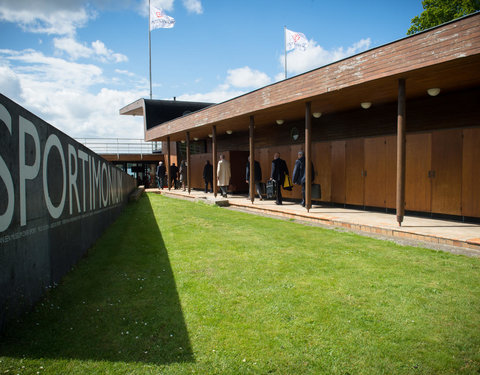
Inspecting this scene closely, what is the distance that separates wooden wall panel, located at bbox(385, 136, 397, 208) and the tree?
20522 mm

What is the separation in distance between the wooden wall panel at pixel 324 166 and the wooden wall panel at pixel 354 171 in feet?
2.03

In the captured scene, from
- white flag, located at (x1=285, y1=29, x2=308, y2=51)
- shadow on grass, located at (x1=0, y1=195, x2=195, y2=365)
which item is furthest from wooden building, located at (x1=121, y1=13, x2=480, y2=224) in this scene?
white flag, located at (x1=285, y1=29, x2=308, y2=51)

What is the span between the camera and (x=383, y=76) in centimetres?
641

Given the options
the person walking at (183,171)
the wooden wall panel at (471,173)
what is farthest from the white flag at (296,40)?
the wooden wall panel at (471,173)

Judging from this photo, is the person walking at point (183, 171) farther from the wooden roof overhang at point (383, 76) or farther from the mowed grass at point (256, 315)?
the mowed grass at point (256, 315)

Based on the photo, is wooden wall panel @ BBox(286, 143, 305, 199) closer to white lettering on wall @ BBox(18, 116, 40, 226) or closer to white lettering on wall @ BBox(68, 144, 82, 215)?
white lettering on wall @ BBox(68, 144, 82, 215)

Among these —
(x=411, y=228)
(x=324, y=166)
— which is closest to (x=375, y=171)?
(x=324, y=166)

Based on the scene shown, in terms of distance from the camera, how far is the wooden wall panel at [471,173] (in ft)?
22.7

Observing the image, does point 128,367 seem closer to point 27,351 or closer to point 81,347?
point 81,347

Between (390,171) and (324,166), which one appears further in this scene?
(324,166)

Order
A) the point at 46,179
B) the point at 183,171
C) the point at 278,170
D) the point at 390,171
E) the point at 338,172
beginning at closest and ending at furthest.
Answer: the point at 46,179 → the point at 390,171 → the point at 338,172 → the point at 278,170 → the point at 183,171

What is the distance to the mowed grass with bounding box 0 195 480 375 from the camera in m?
2.27

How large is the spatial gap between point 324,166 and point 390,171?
85.3 inches

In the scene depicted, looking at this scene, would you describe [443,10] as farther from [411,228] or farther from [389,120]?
[411,228]
